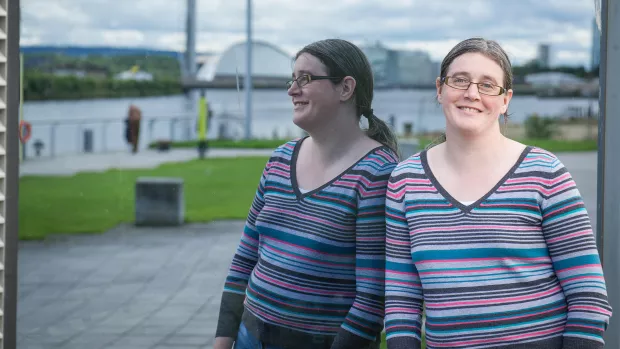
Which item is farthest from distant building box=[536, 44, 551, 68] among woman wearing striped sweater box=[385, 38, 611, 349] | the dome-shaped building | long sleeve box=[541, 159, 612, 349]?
long sleeve box=[541, 159, 612, 349]

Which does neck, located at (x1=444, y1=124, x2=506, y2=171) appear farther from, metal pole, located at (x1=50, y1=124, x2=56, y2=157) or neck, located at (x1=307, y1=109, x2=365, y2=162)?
metal pole, located at (x1=50, y1=124, x2=56, y2=157)

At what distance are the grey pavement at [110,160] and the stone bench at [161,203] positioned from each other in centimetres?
10

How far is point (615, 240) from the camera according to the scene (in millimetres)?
2740

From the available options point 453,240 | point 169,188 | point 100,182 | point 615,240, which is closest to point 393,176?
point 453,240

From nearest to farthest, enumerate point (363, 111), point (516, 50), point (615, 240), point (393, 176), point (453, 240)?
point (453, 240) < point (393, 176) < point (363, 111) < point (615, 240) < point (516, 50)

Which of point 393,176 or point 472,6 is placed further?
point 472,6

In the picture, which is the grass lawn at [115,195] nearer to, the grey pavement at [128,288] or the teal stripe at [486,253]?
the grey pavement at [128,288]

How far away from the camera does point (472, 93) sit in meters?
1.84

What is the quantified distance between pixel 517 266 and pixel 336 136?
63cm

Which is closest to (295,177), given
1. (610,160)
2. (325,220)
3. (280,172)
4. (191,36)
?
(280,172)

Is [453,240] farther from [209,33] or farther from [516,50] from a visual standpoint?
[209,33]

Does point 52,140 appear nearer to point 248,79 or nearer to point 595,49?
point 248,79

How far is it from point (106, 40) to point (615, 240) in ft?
8.02

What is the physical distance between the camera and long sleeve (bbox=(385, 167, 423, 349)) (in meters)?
1.88
